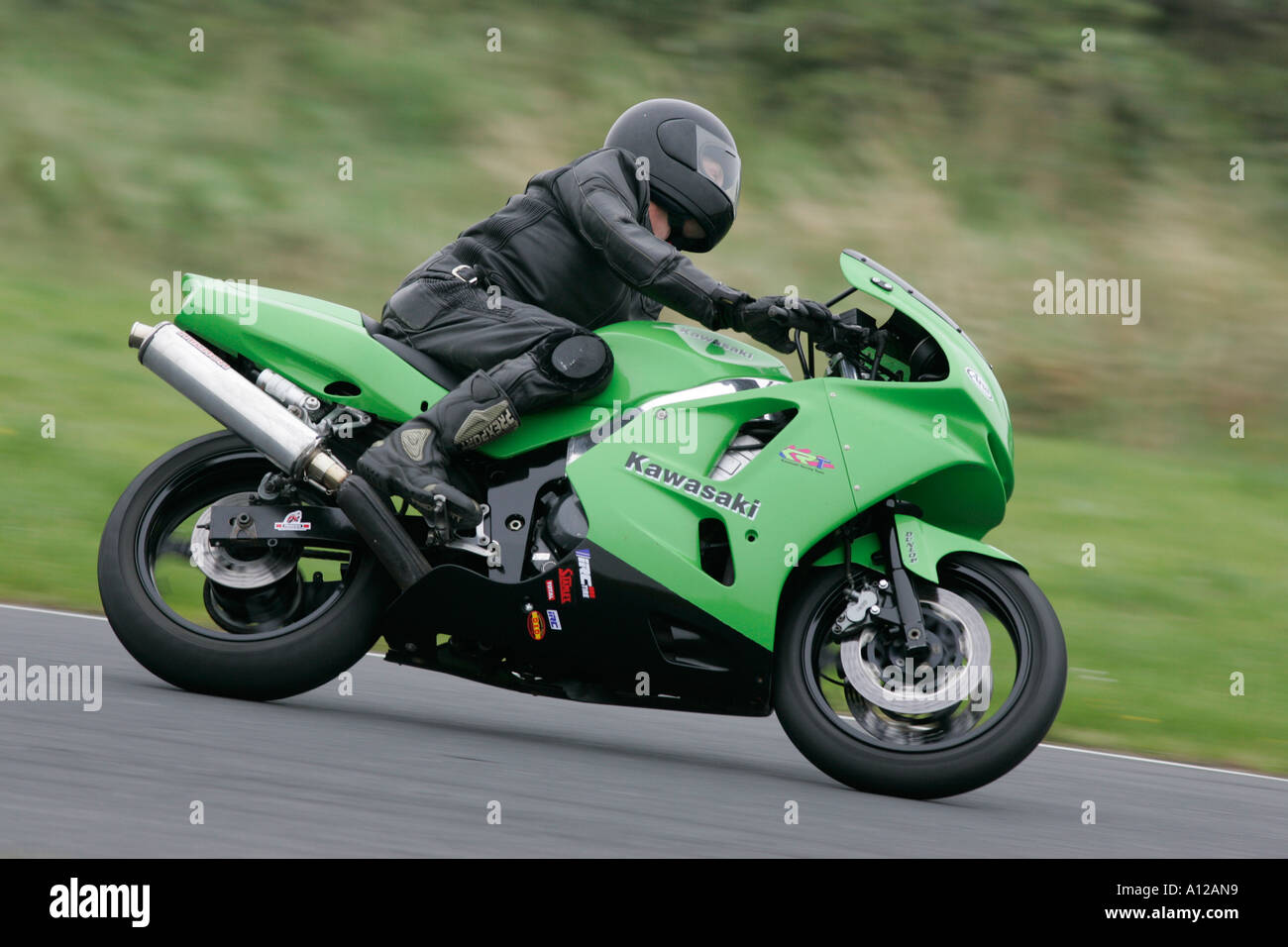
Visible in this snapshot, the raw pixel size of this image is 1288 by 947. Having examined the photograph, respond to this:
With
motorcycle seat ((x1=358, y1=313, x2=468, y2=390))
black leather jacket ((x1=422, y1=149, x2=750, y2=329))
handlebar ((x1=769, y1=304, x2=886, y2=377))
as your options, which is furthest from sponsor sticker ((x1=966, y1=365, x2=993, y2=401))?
motorcycle seat ((x1=358, y1=313, x2=468, y2=390))

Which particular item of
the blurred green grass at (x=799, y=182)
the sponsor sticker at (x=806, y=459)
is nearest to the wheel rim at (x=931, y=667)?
the sponsor sticker at (x=806, y=459)

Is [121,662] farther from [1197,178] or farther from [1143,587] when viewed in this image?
[1197,178]

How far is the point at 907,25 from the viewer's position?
1550cm

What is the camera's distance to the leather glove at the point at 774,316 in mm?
4348

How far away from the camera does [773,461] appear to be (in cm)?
437

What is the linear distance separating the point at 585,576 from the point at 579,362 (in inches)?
23.7

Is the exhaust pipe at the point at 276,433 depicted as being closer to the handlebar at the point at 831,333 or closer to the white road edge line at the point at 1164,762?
the handlebar at the point at 831,333

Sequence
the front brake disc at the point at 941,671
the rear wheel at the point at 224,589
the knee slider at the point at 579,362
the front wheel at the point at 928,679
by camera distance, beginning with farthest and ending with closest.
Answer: the rear wheel at the point at 224,589 → the knee slider at the point at 579,362 → the front brake disc at the point at 941,671 → the front wheel at the point at 928,679

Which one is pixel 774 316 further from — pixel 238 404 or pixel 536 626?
pixel 238 404

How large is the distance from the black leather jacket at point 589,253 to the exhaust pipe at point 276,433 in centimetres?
73

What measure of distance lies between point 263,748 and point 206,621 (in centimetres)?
232

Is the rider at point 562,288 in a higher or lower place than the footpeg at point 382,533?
higher

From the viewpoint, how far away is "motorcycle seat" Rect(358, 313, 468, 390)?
4.68 m
